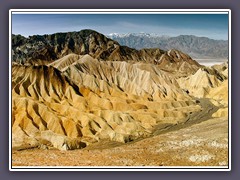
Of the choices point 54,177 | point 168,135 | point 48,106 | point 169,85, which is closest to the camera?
point 54,177

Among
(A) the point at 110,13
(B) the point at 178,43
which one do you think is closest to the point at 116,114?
(B) the point at 178,43

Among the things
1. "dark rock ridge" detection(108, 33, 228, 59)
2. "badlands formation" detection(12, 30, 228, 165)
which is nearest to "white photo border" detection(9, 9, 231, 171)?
"badlands formation" detection(12, 30, 228, 165)

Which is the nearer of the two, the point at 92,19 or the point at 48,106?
the point at 92,19

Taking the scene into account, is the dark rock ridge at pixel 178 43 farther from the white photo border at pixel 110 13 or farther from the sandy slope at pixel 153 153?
the sandy slope at pixel 153 153

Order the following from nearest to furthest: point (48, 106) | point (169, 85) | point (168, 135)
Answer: point (168, 135), point (48, 106), point (169, 85)

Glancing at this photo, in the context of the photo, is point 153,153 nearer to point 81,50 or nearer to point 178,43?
point 178,43
